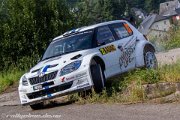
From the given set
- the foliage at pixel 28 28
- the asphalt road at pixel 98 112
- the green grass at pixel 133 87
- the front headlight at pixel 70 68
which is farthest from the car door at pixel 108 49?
the foliage at pixel 28 28

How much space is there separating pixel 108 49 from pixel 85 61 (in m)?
1.44

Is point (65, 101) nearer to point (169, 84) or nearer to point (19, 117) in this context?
point (19, 117)

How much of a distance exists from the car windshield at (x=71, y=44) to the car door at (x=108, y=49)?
0.92 ft

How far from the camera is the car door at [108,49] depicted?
1118 cm

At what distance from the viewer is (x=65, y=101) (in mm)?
11141

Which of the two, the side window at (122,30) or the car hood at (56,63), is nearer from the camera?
the car hood at (56,63)

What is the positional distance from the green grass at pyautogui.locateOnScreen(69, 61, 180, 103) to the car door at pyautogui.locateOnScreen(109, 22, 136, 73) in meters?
1.05

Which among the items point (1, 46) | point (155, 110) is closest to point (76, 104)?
point (155, 110)

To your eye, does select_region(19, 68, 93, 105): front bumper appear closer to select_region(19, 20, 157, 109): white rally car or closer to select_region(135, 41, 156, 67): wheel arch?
select_region(19, 20, 157, 109): white rally car

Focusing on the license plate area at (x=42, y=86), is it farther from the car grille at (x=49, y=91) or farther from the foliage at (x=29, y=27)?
the foliage at (x=29, y=27)

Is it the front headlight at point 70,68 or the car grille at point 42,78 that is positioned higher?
the front headlight at point 70,68

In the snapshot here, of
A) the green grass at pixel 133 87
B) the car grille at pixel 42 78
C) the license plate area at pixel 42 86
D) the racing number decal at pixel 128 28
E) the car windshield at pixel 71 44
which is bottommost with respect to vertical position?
the green grass at pixel 133 87

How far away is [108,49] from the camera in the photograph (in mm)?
11508

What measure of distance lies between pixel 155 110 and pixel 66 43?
14.0 ft
